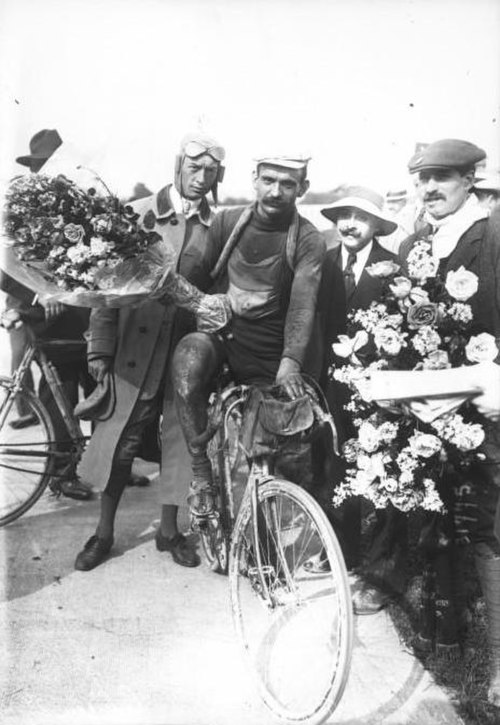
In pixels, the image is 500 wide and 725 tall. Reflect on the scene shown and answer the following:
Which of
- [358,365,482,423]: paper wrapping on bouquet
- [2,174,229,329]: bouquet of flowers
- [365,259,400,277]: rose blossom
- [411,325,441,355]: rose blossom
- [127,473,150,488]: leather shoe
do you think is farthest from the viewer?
[127,473,150,488]: leather shoe

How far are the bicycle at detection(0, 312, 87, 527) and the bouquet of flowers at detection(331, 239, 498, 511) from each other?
89.8 inches

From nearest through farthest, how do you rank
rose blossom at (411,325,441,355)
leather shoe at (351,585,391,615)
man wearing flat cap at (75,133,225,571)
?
1. rose blossom at (411,325,441,355)
2. leather shoe at (351,585,391,615)
3. man wearing flat cap at (75,133,225,571)

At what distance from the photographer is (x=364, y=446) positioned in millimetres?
2932

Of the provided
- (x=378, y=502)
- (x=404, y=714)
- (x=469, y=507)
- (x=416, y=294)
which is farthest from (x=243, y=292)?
(x=404, y=714)

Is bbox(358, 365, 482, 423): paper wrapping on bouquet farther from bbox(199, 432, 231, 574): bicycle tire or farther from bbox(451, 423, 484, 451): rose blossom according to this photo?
bbox(199, 432, 231, 574): bicycle tire

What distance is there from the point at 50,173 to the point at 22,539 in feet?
7.23

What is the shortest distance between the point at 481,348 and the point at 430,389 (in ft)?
2.18

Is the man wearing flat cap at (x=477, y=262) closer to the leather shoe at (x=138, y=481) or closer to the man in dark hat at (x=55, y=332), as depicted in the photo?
the man in dark hat at (x=55, y=332)

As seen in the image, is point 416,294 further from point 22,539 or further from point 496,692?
point 22,539

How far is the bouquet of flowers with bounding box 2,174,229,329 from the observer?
318 cm

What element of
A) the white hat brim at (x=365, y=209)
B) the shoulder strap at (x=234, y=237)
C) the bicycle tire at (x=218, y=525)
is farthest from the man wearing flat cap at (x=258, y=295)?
the white hat brim at (x=365, y=209)

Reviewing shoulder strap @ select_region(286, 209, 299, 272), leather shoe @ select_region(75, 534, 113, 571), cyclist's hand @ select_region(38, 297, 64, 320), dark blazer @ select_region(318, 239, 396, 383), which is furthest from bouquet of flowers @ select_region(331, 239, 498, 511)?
cyclist's hand @ select_region(38, 297, 64, 320)

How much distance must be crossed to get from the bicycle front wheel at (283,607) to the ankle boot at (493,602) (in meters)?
0.65

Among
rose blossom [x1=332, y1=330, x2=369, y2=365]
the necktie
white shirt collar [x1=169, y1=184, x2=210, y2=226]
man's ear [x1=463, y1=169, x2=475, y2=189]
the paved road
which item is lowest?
the paved road
